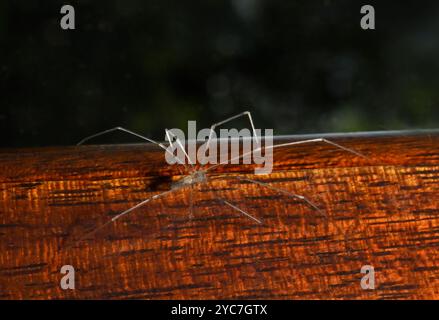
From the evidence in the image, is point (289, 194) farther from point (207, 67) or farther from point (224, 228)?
point (207, 67)

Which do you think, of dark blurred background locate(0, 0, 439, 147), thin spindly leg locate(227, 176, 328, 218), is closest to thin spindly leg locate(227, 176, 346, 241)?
thin spindly leg locate(227, 176, 328, 218)

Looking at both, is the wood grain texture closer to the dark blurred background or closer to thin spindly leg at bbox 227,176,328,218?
thin spindly leg at bbox 227,176,328,218

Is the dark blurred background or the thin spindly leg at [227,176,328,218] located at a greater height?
the dark blurred background

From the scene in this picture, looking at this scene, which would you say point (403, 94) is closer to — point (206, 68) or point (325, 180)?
point (206, 68)

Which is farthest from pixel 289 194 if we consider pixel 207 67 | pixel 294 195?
pixel 207 67

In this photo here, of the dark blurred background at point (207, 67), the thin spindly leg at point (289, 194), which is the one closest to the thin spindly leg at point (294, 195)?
the thin spindly leg at point (289, 194)

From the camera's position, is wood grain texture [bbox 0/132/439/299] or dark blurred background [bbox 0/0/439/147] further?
dark blurred background [bbox 0/0/439/147]
